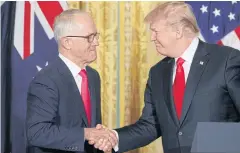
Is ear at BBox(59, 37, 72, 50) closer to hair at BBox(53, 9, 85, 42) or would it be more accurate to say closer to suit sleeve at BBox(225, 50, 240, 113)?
hair at BBox(53, 9, 85, 42)

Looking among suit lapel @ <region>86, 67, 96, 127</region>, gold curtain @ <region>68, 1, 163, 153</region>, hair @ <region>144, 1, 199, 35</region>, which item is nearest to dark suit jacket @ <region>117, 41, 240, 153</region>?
hair @ <region>144, 1, 199, 35</region>

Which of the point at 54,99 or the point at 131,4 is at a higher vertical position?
the point at 131,4

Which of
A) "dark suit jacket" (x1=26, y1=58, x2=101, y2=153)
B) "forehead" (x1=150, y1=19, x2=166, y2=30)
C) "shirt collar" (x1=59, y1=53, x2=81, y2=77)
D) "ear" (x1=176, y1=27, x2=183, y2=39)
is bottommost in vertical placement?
"dark suit jacket" (x1=26, y1=58, x2=101, y2=153)

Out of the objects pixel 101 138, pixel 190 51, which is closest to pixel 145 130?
pixel 101 138

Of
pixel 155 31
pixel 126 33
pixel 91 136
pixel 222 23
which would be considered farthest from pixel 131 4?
pixel 91 136

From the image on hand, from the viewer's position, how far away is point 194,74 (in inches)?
96.8

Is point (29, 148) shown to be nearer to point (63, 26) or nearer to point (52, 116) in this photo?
point (52, 116)

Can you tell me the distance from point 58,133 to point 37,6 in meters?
1.72

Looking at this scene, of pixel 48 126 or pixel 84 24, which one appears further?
pixel 84 24

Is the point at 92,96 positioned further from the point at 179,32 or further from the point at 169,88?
the point at 179,32

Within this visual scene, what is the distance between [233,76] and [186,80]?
0.24 m

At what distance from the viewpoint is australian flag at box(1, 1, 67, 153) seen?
12.3 ft

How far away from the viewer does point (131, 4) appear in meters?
3.68

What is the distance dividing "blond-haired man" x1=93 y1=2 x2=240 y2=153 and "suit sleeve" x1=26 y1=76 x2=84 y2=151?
47 cm
